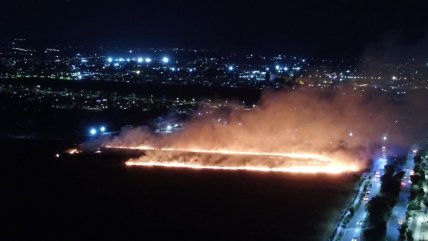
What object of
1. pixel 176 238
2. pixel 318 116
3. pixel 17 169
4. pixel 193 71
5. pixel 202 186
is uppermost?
pixel 193 71

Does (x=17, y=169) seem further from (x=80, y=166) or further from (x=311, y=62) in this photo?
(x=311, y=62)

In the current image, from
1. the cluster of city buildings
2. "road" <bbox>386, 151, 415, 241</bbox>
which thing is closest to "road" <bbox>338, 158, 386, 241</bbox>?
"road" <bbox>386, 151, 415, 241</bbox>

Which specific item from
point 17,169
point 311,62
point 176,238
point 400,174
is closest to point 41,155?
point 17,169

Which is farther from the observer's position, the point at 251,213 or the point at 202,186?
the point at 202,186

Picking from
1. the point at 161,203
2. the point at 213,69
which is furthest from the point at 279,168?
the point at 213,69

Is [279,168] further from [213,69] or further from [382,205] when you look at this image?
[213,69]

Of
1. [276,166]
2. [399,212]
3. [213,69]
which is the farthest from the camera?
[213,69]

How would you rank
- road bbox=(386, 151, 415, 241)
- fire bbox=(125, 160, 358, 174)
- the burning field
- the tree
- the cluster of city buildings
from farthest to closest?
the cluster of city buildings
the burning field
fire bbox=(125, 160, 358, 174)
road bbox=(386, 151, 415, 241)
the tree

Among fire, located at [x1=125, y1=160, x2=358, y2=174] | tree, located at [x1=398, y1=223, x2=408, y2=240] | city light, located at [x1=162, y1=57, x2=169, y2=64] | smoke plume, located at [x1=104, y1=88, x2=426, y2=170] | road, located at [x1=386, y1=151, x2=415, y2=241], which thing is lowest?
tree, located at [x1=398, y1=223, x2=408, y2=240]

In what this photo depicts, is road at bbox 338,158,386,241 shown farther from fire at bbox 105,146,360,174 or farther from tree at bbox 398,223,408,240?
tree at bbox 398,223,408,240
